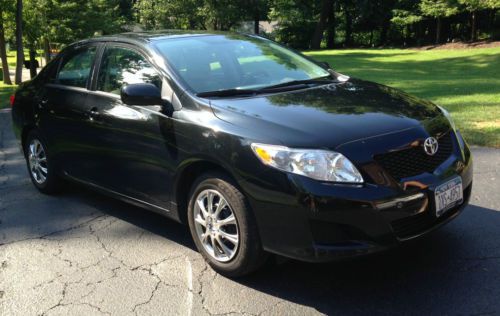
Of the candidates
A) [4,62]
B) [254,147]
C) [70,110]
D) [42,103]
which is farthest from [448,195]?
[4,62]

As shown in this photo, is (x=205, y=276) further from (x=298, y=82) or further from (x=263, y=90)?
(x=298, y=82)

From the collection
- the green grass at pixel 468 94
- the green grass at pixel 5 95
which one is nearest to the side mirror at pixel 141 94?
the green grass at pixel 468 94

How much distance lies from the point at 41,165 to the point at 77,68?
1.22 m

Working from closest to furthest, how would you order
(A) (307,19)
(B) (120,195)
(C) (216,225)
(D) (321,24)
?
(C) (216,225), (B) (120,195), (D) (321,24), (A) (307,19)

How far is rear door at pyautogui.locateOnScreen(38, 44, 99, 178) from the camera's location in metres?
4.80

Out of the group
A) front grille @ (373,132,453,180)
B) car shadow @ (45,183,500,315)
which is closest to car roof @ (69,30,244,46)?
car shadow @ (45,183,500,315)

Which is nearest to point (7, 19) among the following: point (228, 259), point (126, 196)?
point (126, 196)

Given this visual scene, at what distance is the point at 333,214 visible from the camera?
3.04 m

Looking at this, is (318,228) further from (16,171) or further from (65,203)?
(16,171)

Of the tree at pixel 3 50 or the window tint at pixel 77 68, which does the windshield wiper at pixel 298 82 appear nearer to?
the window tint at pixel 77 68

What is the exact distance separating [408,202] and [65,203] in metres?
3.61

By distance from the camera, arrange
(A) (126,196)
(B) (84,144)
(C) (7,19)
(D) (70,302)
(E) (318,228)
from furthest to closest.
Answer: (C) (7,19) < (B) (84,144) < (A) (126,196) < (D) (70,302) < (E) (318,228)

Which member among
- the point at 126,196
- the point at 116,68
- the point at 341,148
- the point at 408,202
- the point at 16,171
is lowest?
the point at 16,171

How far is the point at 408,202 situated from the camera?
10.4 ft
